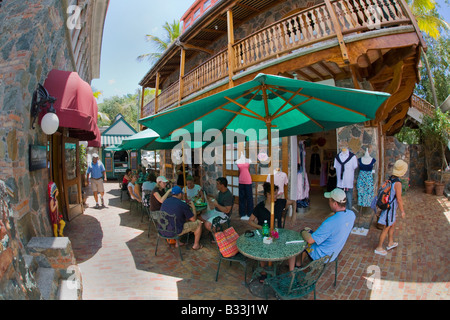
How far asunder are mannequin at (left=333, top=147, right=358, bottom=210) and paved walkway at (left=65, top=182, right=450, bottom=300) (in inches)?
39.5

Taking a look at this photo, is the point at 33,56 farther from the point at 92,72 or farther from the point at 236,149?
the point at 92,72

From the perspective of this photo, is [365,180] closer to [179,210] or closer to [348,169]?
[348,169]

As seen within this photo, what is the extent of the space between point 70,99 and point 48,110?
47cm

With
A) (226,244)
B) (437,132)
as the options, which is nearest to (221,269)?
(226,244)

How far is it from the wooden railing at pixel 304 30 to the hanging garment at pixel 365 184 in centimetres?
283

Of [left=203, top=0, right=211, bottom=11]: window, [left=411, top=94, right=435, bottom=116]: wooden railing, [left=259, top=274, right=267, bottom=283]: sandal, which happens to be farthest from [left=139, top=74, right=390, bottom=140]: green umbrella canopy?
[left=411, top=94, right=435, bottom=116]: wooden railing

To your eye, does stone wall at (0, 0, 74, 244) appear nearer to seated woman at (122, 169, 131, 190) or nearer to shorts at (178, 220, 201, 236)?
shorts at (178, 220, 201, 236)

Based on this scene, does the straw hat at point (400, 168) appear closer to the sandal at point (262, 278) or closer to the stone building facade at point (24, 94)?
the sandal at point (262, 278)

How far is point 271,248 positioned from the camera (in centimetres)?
297

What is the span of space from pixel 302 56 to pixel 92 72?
1095cm

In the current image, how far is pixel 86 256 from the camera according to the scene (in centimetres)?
424

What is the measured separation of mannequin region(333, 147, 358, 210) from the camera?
5.24 meters

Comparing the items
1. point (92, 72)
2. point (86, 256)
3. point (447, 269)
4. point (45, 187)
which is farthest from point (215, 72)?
point (92, 72)

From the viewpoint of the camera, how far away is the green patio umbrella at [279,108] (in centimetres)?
259
